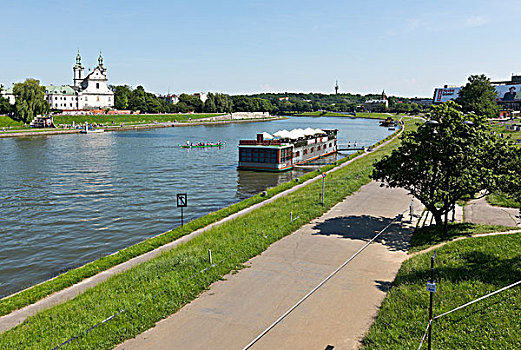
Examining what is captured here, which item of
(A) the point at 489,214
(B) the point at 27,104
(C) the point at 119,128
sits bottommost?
(A) the point at 489,214

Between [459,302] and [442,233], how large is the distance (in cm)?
769

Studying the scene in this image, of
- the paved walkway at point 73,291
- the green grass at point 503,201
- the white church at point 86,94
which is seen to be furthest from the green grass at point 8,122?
the green grass at point 503,201

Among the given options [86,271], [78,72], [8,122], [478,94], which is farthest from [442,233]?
[78,72]

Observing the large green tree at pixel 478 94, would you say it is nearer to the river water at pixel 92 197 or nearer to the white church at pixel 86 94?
the river water at pixel 92 197

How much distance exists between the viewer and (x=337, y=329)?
11.7 metres

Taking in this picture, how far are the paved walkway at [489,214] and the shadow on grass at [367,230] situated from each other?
14.1 ft

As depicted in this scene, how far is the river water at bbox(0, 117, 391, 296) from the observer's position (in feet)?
74.9

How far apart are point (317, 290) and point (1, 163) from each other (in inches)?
2183

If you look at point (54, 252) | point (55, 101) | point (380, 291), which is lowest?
point (54, 252)

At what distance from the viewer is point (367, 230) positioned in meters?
21.4

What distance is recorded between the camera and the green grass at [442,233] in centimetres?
1825

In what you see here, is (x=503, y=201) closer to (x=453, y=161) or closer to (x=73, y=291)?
(x=453, y=161)

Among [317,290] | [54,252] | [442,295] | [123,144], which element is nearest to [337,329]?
[317,290]

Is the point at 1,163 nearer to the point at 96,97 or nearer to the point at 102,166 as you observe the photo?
the point at 102,166
